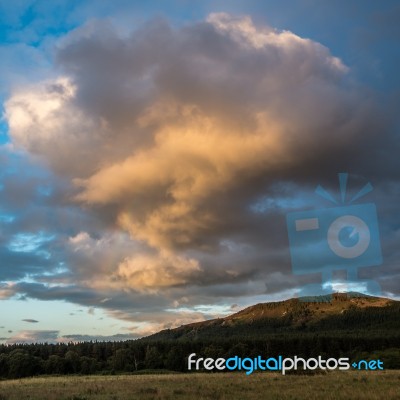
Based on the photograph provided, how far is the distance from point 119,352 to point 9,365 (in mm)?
33672

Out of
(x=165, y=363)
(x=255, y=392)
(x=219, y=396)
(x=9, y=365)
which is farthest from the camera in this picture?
(x=165, y=363)

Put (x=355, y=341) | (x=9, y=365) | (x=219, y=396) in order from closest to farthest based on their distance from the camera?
(x=219, y=396)
(x=9, y=365)
(x=355, y=341)

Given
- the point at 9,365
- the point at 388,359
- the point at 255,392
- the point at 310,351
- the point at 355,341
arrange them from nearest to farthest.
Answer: the point at 255,392 < the point at 388,359 < the point at 9,365 < the point at 310,351 < the point at 355,341

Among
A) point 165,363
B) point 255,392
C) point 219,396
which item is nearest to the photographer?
point 219,396

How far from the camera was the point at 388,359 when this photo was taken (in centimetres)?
7962

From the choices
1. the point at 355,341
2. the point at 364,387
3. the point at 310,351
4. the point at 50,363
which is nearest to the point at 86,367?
the point at 50,363

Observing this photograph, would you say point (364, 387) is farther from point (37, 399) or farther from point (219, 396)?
point (37, 399)

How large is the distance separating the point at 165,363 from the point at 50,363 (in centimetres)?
3164

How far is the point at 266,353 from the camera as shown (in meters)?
140

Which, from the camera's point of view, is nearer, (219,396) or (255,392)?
(219,396)

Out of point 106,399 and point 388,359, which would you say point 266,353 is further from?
point 106,399

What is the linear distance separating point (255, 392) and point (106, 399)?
823 cm

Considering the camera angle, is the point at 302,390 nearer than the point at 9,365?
Yes

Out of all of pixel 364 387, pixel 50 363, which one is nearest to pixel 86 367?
pixel 50 363
